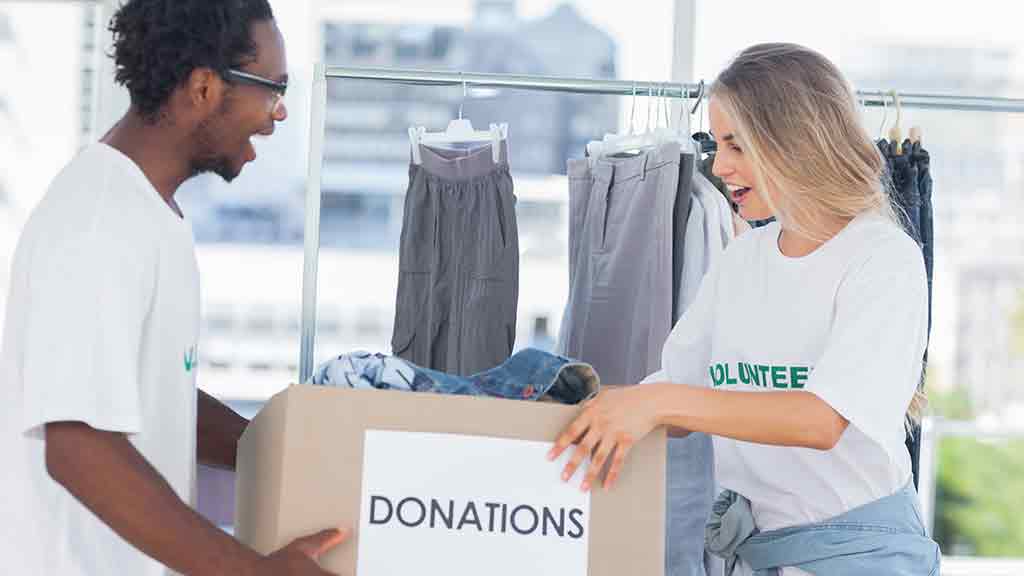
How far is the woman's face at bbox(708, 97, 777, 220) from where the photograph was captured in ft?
6.36

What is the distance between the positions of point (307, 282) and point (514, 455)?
1086 millimetres

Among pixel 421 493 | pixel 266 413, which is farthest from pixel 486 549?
pixel 266 413

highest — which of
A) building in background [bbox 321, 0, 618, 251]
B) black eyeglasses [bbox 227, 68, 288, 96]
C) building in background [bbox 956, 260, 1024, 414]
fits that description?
building in background [bbox 321, 0, 618, 251]

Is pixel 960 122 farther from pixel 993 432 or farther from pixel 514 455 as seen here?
pixel 514 455

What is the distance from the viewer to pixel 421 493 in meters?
1.46

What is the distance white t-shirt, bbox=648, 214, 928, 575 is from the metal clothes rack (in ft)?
2.15

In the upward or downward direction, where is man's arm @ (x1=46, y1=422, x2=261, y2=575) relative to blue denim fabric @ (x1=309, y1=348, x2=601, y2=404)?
downward

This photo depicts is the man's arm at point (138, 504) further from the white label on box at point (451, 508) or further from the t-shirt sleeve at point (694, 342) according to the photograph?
the t-shirt sleeve at point (694, 342)

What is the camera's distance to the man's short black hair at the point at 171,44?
1.51 meters

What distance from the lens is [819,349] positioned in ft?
5.90

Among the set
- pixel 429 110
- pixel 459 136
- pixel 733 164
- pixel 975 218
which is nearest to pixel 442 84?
pixel 459 136

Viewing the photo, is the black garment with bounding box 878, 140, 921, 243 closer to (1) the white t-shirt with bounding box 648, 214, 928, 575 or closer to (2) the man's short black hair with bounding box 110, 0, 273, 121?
(1) the white t-shirt with bounding box 648, 214, 928, 575

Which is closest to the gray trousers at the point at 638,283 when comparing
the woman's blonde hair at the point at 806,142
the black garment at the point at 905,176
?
the black garment at the point at 905,176

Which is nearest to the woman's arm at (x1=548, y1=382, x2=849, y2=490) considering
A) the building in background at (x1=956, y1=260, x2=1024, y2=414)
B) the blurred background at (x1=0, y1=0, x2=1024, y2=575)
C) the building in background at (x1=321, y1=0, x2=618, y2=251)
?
the blurred background at (x1=0, y1=0, x2=1024, y2=575)
